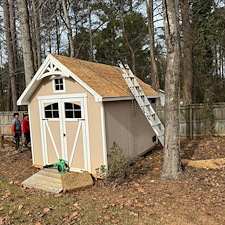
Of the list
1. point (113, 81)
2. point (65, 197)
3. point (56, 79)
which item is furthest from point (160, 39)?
point (65, 197)

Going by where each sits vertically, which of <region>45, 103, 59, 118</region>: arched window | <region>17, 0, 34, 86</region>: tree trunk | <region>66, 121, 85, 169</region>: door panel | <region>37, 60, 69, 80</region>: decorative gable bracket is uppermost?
<region>17, 0, 34, 86</region>: tree trunk

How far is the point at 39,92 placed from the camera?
7.45 meters

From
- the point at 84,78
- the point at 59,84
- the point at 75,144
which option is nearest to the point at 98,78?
the point at 84,78

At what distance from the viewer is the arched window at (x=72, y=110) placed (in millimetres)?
6684

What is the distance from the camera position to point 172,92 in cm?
579

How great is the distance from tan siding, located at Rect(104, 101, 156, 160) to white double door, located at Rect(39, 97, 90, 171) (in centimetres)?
79

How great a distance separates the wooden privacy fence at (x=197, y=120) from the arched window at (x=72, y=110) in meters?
6.78

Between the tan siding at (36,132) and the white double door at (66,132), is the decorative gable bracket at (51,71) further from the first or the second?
the tan siding at (36,132)

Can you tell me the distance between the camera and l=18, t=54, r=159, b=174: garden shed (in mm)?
6383

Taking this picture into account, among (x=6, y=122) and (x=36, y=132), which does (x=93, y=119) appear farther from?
(x=6, y=122)

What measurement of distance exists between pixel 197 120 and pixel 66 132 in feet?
24.1

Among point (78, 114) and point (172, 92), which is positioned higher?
point (172, 92)

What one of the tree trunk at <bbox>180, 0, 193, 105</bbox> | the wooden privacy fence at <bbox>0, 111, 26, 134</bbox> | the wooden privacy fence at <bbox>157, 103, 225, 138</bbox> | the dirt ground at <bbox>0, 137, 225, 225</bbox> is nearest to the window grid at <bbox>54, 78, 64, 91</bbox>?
the dirt ground at <bbox>0, 137, 225, 225</bbox>

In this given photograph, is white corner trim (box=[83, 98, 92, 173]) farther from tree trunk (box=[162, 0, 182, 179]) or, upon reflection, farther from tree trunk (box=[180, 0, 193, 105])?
tree trunk (box=[180, 0, 193, 105])
